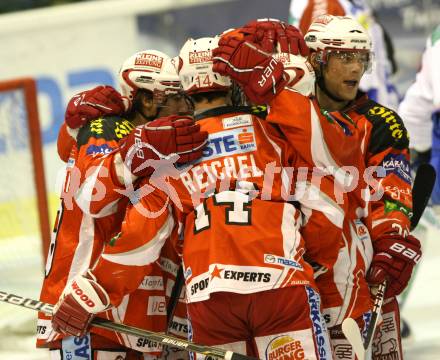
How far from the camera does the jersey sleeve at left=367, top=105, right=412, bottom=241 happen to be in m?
3.47

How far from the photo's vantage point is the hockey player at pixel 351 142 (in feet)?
9.64

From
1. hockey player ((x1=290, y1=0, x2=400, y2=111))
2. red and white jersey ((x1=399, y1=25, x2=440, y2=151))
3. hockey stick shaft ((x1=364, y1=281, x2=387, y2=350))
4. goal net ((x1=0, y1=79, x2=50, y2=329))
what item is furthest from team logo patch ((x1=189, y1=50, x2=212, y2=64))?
goal net ((x1=0, y1=79, x2=50, y2=329))

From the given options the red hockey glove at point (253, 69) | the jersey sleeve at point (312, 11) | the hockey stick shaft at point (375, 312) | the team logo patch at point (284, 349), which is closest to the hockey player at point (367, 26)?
the jersey sleeve at point (312, 11)

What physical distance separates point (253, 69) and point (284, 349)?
2.25ft

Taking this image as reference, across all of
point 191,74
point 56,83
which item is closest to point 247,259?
point 191,74

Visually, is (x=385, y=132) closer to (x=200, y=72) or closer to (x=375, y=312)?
(x=375, y=312)

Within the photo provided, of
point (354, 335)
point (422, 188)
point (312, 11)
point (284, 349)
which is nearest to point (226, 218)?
point (284, 349)

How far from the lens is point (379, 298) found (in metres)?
3.33

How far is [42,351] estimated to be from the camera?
16.3 ft

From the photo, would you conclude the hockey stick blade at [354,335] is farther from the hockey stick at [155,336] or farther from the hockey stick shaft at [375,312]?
the hockey stick at [155,336]

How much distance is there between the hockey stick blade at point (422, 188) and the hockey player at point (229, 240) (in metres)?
0.80

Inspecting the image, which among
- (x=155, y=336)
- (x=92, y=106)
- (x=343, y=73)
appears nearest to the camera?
(x=155, y=336)

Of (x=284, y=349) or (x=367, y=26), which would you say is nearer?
(x=284, y=349)

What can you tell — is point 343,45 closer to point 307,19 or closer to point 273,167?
point 273,167
